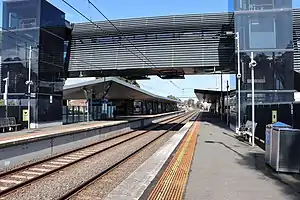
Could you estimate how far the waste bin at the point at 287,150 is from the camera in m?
9.26

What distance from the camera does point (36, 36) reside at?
29828 mm

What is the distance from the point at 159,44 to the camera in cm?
2811

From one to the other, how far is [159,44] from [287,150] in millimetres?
19874

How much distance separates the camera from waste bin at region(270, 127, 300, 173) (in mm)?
9258

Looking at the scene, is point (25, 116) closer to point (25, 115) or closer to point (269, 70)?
point (25, 115)

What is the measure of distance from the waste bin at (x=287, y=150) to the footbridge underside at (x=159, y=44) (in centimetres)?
1774

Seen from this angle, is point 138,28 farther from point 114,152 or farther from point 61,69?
point 114,152

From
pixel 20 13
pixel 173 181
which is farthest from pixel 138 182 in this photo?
pixel 20 13

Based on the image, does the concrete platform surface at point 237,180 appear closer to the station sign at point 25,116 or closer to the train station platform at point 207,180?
the train station platform at point 207,180

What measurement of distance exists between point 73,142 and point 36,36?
585 inches

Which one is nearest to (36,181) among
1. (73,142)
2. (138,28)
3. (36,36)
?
(73,142)

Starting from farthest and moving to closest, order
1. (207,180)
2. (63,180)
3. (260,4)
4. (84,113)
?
(84,113) < (260,4) < (63,180) < (207,180)

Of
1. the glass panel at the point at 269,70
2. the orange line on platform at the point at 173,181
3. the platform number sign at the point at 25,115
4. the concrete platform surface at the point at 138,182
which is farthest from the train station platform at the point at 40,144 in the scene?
the glass panel at the point at 269,70

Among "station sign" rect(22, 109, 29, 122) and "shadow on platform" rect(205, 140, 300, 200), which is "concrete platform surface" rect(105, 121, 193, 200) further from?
"station sign" rect(22, 109, 29, 122)
